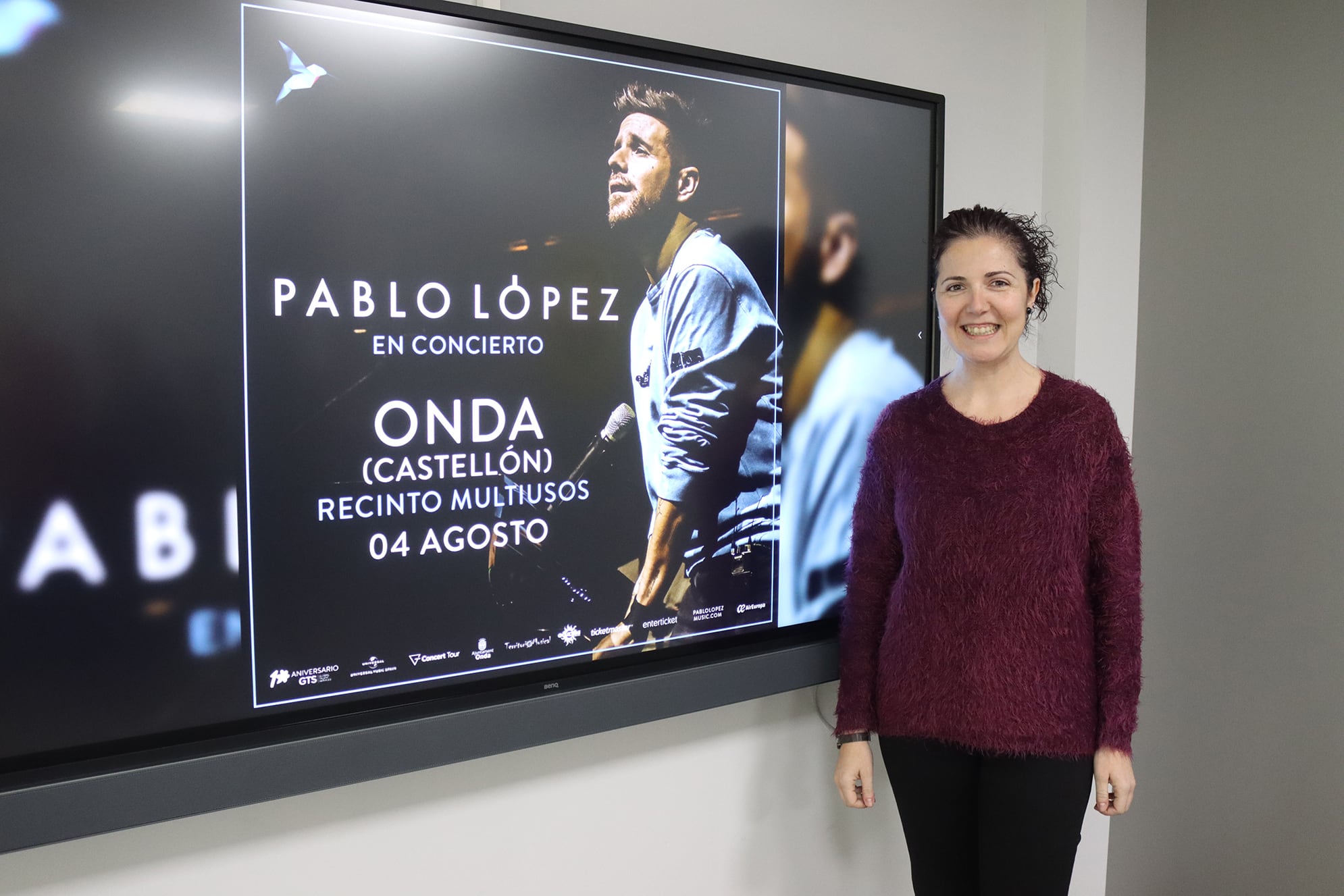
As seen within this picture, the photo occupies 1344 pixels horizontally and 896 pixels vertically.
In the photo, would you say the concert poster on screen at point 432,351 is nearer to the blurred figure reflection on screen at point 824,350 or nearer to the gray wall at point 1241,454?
the blurred figure reflection on screen at point 824,350

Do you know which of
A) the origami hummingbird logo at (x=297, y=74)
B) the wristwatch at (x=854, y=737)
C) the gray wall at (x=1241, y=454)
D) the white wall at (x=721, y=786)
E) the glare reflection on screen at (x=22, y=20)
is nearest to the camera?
the glare reflection on screen at (x=22, y=20)

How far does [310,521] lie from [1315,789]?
2.32 metres

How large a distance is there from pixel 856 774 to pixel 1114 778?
1.44 ft

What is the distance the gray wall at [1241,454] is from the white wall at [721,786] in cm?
12

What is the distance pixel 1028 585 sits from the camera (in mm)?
1536

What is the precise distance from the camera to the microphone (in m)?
1.57

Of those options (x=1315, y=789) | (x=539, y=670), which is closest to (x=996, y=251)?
(x=539, y=670)

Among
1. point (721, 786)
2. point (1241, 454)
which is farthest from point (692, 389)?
point (1241, 454)

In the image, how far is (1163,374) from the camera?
242 cm

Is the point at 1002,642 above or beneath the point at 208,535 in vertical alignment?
beneath

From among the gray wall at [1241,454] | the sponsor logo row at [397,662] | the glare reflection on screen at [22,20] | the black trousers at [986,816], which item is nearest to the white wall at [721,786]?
the gray wall at [1241,454]

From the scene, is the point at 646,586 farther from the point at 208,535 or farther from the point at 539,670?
the point at 208,535

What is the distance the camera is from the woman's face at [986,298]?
1.57 meters

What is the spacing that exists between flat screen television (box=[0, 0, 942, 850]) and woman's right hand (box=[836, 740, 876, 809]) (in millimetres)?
195
